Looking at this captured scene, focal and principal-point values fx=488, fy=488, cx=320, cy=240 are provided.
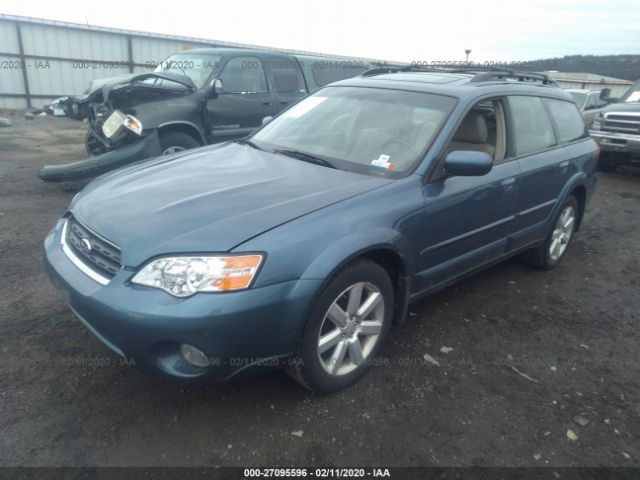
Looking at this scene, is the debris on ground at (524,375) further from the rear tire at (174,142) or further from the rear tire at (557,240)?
the rear tire at (174,142)

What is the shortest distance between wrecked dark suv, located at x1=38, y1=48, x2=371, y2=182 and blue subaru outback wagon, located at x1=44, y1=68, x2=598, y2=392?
2727mm

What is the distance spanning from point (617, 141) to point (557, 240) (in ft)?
18.2

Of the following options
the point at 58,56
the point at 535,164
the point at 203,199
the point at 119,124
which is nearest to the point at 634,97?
the point at 535,164

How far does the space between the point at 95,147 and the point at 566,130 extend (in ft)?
19.1

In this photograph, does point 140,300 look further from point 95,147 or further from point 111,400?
point 95,147

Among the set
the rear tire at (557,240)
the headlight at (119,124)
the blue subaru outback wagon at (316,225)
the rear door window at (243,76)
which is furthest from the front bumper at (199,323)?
the rear door window at (243,76)

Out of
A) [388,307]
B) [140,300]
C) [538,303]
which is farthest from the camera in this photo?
[538,303]

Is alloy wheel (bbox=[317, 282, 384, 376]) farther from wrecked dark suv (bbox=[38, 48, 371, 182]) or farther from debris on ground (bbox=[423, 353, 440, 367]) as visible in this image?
wrecked dark suv (bbox=[38, 48, 371, 182])

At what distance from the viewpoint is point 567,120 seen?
14.7ft

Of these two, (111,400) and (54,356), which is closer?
(111,400)

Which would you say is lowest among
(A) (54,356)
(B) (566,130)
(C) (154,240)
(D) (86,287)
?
(A) (54,356)

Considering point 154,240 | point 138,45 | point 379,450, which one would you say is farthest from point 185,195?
point 138,45

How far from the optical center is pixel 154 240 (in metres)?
2.28

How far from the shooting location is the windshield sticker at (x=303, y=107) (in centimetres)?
382
